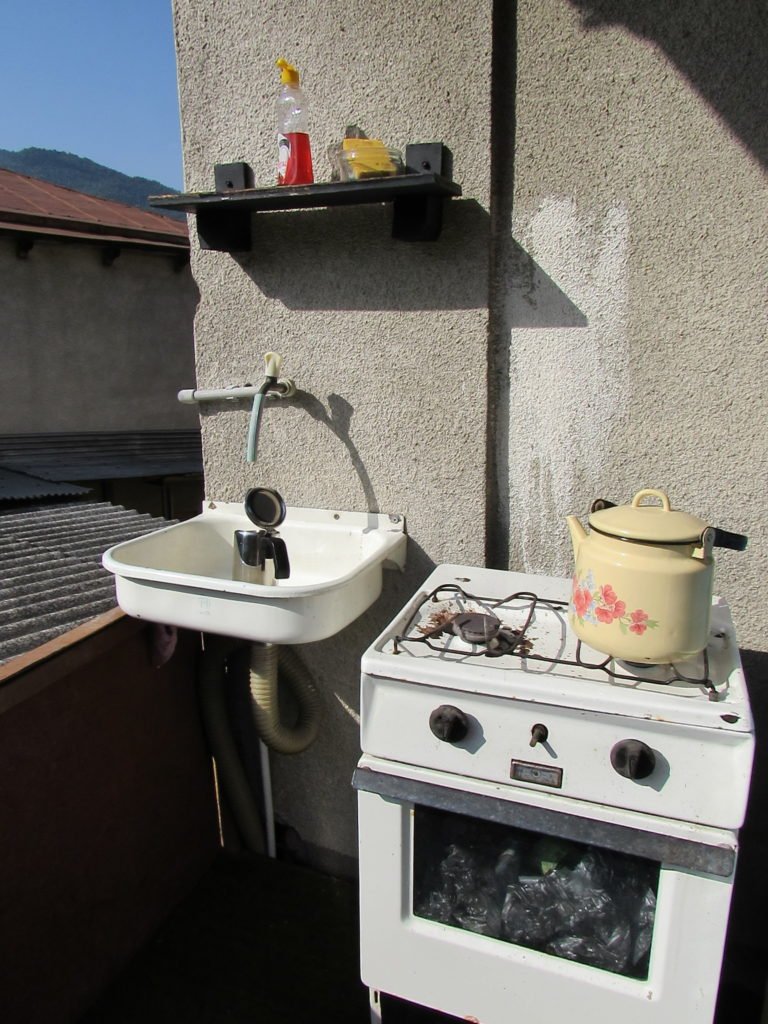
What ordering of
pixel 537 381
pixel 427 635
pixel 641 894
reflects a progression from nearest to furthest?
pixel 641 894
pixel 427 635
pixel 537 381

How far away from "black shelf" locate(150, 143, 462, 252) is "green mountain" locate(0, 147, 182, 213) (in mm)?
47299

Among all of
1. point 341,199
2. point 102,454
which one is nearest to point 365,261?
point 341,199

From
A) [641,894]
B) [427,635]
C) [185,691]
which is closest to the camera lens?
[641,894]

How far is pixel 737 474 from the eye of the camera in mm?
1939

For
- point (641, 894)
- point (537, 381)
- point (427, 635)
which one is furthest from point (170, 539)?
point (641, 894)

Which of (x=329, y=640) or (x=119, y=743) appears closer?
(x=119, y=743)

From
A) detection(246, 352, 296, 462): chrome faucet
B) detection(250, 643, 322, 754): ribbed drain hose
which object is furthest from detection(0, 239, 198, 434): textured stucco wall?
detection(250, 643, 322, 754): ribbed drain hose

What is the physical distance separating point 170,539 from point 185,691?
630 millimetres

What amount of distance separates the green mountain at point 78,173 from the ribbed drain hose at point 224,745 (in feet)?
156

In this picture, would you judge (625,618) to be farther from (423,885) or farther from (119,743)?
(119,743)

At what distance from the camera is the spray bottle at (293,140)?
208 cm

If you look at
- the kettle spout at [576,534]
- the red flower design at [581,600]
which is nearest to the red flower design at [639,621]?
the red flower design at [581,600]

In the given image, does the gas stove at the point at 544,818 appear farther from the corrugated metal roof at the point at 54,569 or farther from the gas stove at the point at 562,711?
the corrugated metal roof at the point at 54,569

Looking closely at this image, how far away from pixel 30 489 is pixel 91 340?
9.25 ft
